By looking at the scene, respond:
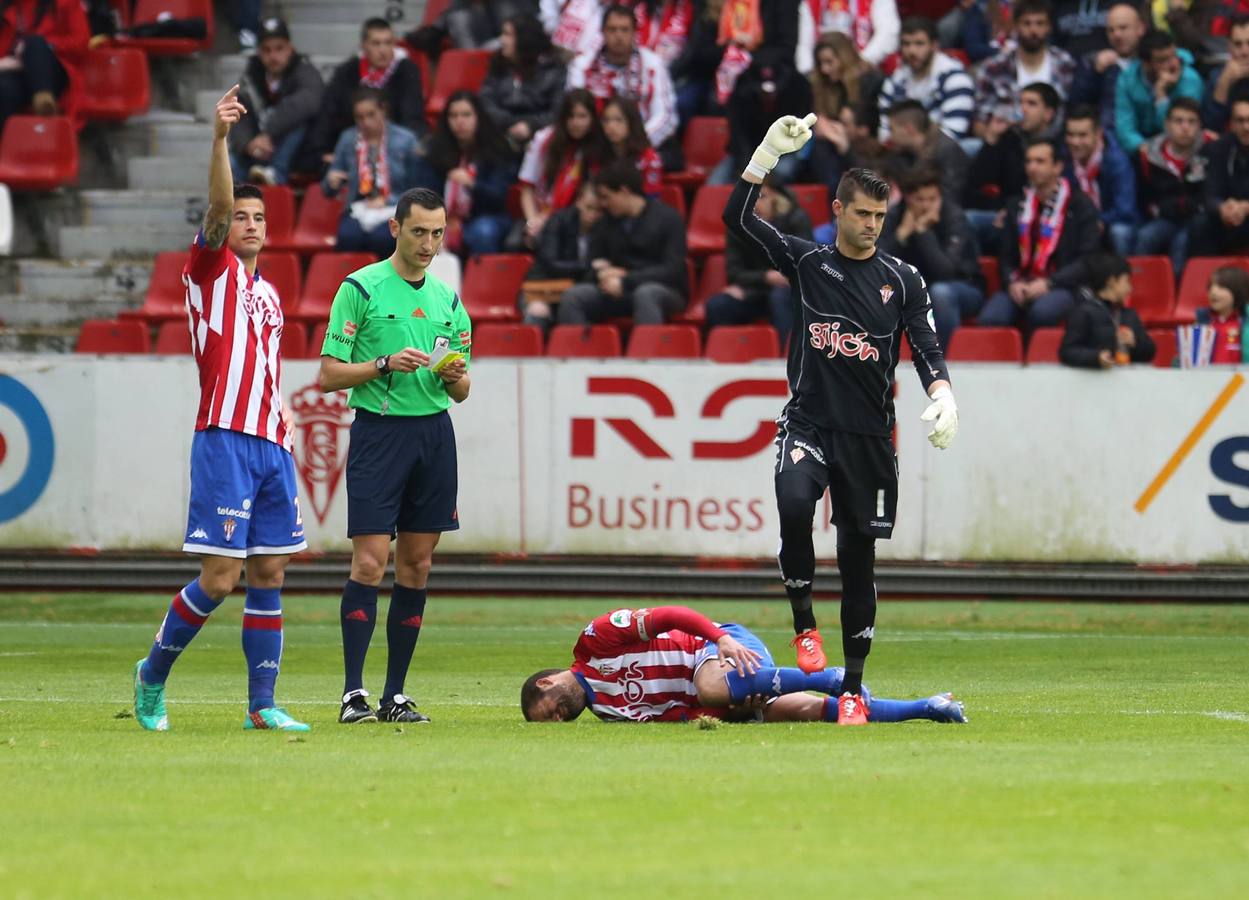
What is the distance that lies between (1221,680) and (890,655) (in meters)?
2.41

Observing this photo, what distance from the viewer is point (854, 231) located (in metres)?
9.48

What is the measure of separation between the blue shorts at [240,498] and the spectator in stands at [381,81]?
38.5 feet

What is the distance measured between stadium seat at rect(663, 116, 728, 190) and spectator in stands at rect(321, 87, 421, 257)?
2.61 metres

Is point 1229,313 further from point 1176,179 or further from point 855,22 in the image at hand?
point 855,22

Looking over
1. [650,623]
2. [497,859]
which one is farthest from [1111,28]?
[497,859]

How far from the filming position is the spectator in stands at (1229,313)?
16516mm

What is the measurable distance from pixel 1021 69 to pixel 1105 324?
3869mm

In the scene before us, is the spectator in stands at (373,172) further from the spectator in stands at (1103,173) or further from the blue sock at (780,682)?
the blue sock at (780,682)

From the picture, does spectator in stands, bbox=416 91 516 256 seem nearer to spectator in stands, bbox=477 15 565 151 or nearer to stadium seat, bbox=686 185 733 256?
spectator in stands, bbox=477 15 565 151

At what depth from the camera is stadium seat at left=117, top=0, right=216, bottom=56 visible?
2314 cm

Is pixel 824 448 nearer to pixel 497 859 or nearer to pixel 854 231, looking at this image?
pixel 854 231

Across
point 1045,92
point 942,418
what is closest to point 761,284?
point 1045,92

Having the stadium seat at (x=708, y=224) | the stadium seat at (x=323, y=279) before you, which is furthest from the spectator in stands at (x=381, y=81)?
the stadium seat at (x=708, y=224)

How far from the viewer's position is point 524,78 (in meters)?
20.6
